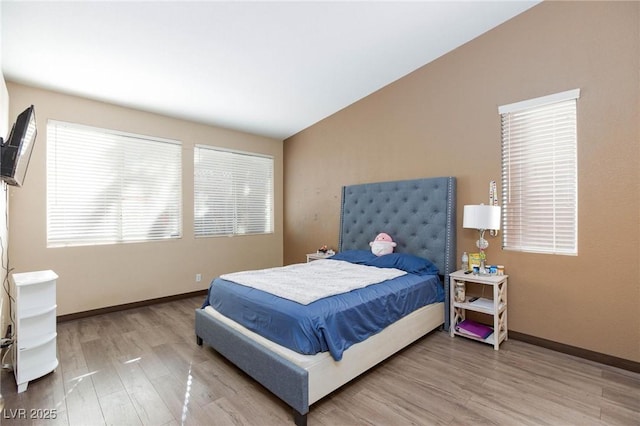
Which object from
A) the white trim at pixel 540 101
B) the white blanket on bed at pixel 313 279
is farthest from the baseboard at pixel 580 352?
the white trim at pixel 540 101

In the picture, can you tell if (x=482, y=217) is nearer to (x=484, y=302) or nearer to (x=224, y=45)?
(x=484, y=302)

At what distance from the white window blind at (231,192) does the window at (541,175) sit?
3.65m

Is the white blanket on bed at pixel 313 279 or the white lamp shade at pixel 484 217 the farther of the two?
the white lamp shade at pixel 484 217

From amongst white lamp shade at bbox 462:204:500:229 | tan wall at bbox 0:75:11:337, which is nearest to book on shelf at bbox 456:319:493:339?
white lamp shade at bbox 462:204:500:229

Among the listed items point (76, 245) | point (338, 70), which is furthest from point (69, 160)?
point (338, 70)

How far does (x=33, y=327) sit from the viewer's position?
217cm

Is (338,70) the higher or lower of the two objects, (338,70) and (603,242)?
the higher

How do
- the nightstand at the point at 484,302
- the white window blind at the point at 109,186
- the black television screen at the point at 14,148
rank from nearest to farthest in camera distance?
the black television screen at the point at 14,148 → the nightstand at the point at 484,302 → the white window blind at the point at 109,186

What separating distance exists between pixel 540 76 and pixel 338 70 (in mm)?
1945

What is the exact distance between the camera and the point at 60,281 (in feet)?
10.8

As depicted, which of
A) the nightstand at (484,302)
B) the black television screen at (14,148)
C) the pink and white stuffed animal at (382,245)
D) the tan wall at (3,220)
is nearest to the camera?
the black television screen at (14,148)

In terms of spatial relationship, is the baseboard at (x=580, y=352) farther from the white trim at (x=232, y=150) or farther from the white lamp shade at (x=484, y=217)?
the white trim at (x=232, y=150)

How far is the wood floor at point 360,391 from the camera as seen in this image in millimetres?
1769

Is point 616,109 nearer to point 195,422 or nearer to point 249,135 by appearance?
point 195,422
